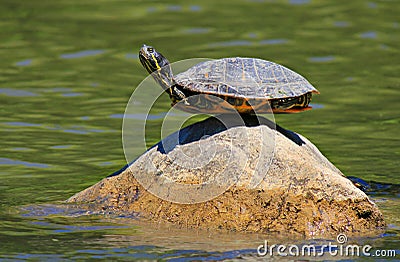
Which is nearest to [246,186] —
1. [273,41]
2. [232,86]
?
[232,86]

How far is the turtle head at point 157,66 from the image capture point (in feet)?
20.2

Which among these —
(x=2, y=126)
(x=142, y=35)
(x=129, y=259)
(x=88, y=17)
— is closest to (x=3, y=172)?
(x=2, y=126)

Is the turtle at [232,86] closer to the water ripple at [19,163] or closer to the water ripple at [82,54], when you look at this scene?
the water ripple at [19,163]

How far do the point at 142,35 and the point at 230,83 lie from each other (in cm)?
853

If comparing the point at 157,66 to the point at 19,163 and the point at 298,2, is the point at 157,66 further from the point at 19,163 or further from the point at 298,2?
the point at 298,2

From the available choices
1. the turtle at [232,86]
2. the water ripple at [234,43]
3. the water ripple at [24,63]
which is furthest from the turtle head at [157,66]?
the water ripple at [234,43]

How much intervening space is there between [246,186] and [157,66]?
118cm

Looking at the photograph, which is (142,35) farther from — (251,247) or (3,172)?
(251,247)

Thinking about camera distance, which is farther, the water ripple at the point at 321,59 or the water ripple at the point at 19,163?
the water ripple at the point at 321,59

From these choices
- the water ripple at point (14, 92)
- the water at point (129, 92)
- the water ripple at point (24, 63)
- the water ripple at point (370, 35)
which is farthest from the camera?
the water ripple at point (370, 35)

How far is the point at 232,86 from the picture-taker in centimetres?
595

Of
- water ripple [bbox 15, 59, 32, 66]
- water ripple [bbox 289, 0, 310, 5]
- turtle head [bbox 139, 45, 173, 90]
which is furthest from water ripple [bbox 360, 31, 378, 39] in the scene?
turtle head [bbox 139, 45, 173, 90]

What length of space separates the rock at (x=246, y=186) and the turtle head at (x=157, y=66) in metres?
0.42

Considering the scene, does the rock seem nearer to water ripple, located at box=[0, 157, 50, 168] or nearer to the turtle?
the turtle
